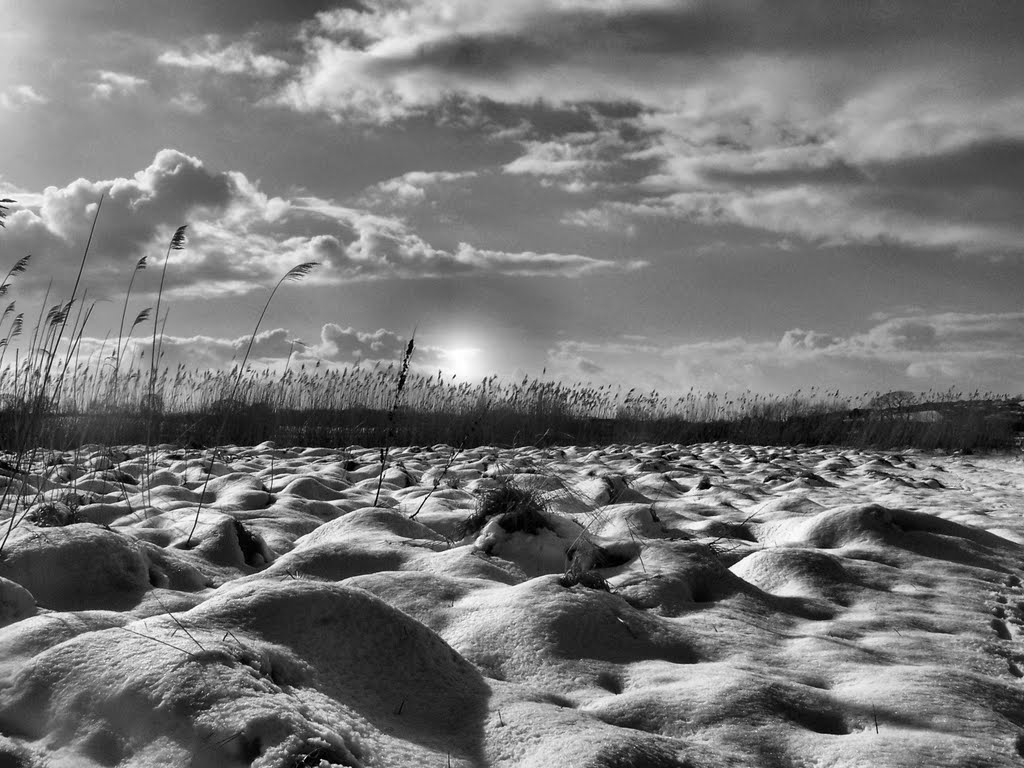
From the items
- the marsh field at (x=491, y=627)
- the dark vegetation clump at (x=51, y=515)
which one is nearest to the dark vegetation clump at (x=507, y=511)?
the marsh field at (x=491, y=627)

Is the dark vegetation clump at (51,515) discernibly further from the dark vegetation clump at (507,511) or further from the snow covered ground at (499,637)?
the dark vegetation clump at (507,511)

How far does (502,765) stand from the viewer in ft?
3.76

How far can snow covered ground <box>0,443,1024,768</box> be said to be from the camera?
1.12m

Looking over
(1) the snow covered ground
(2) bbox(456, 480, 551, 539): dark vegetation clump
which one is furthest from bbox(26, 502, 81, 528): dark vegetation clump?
(2) bbox(456, 480, 551, 539): dark vegetation clump

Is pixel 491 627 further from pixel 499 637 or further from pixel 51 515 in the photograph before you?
pixel 51 515

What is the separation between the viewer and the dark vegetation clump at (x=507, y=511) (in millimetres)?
2617

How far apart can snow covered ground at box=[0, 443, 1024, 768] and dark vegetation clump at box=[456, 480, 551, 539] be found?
1 cm

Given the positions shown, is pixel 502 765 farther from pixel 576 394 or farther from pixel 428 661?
pixel 576 394

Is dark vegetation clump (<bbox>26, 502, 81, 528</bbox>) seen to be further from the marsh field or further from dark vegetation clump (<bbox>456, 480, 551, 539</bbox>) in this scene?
dark vegetation clump (<bbox>456, 480, 551, 539</bbox>)

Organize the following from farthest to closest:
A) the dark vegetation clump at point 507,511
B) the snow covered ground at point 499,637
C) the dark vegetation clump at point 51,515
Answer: the dark vegetation clump at point 507,511 → the dark vegetation clump at point 51,515 → the snow covered ground at point 499,637

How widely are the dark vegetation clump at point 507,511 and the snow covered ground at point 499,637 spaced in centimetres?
1

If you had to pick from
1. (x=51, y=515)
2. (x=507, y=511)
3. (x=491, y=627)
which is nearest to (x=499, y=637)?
(x=491, y=627)

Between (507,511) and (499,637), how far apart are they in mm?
1064

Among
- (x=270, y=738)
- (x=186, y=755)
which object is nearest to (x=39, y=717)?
(x=186, y=755)
